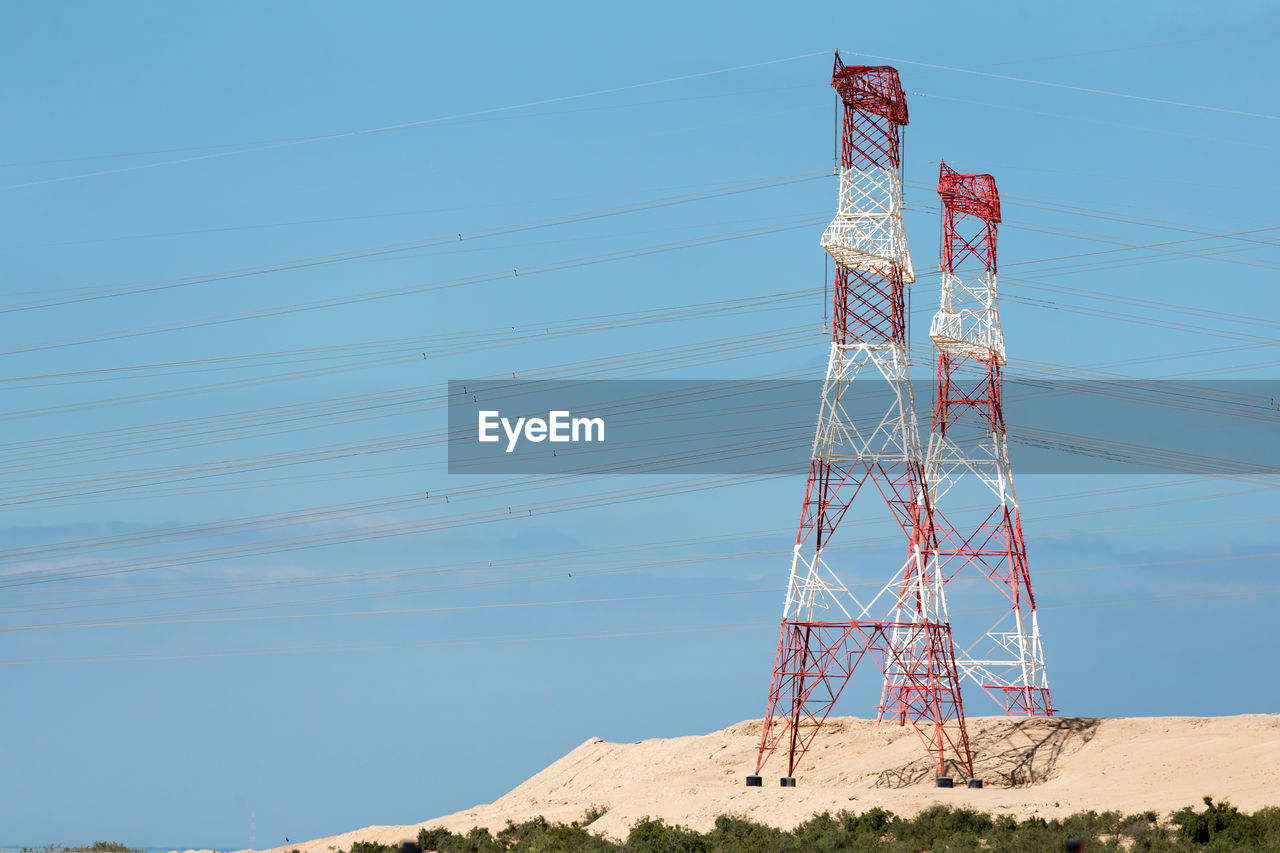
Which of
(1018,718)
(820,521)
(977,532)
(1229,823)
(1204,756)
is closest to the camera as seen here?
(1229,823)

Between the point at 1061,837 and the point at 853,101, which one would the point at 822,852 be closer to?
the point at 1061,837

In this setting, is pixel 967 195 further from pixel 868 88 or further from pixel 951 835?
pixel 951 835

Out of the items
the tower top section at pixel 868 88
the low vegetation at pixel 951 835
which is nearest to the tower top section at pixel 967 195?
the tower top section at pixel 868 88

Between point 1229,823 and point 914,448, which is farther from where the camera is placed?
point 914,448

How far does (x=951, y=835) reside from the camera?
42.8 m

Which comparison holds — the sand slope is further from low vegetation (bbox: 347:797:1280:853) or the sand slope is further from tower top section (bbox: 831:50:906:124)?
tower top section (bbox: 831:50:906:124)

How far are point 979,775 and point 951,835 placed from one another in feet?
42.8

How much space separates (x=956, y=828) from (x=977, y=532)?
23948mm

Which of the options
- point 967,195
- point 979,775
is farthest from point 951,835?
point 967,195

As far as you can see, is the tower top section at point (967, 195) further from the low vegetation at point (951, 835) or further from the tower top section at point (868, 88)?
the low vegetation at point (951, 835)

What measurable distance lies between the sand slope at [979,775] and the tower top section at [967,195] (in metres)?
23.3

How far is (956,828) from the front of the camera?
43.5 meters

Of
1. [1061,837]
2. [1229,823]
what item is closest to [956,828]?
[1061,837]

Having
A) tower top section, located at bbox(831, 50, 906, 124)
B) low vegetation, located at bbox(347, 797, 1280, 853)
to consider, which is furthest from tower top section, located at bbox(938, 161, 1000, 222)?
low vegetation, located at bbox(347, 797, 1280, 853)
